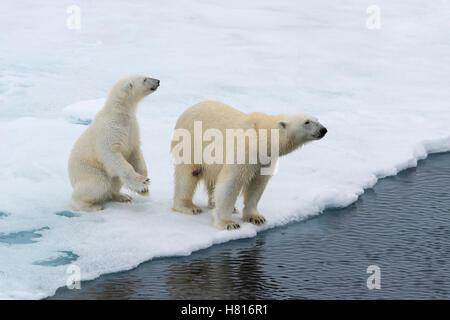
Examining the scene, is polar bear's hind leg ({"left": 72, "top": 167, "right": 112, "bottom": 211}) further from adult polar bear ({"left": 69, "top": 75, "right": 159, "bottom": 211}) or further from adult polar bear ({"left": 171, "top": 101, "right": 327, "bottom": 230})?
adult polar bear ({"left": 171, "top": 101, "right": 327, "bottom": 230})

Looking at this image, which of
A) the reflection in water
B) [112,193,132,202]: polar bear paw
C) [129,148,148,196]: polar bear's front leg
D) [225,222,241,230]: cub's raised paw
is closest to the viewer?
the reflection in water

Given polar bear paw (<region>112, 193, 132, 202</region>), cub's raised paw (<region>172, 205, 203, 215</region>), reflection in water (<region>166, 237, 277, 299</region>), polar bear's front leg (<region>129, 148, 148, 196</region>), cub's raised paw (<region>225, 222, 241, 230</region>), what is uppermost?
polar bear's front leg (<region>129, 148, 148, 196</region>)

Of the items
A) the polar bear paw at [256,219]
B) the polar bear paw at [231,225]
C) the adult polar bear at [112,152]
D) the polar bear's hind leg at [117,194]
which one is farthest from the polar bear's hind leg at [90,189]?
the polar bear paw at [256,219]

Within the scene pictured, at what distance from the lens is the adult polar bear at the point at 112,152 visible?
6711mm

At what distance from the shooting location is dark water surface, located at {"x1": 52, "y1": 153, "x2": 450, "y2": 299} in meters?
5.46

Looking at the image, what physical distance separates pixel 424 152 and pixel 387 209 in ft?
6.59

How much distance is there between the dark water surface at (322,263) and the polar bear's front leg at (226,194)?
23cm

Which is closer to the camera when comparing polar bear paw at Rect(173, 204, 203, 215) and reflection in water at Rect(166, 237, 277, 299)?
reflection in water at Rect(166, 237, 277, 299)

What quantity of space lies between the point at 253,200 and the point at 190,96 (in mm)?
4244

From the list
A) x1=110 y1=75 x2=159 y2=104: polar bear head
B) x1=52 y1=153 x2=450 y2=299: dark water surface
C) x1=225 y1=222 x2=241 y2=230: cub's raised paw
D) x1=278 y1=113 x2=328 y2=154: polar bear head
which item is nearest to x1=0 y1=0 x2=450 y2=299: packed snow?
x1=225 y1=222 x2=241 y2=230: cub's raised paw

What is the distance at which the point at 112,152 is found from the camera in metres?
6.71

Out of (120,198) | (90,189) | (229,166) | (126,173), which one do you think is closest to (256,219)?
(229,166)

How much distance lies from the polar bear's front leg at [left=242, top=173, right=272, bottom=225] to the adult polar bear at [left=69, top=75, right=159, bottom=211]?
2.87 feet

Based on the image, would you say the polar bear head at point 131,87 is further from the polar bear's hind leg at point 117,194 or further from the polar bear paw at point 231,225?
the polar bear paw at point 231,225
